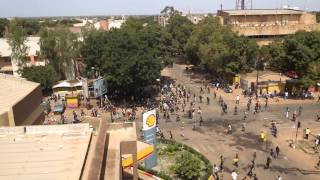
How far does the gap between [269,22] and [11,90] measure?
54830mm

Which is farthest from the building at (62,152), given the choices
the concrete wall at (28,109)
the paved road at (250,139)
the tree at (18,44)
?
the tree at (18,44)

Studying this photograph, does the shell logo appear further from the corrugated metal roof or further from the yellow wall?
the corrugated metal roof

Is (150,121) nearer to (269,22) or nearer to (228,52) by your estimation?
(228,52)

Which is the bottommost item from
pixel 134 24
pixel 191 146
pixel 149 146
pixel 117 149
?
pixel 191 146

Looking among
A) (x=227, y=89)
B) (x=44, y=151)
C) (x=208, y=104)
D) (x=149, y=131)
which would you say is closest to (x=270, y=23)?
(x=227, y=89)

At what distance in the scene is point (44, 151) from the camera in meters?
14.7

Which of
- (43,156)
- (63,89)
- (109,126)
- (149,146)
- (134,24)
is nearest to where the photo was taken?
(43,156)

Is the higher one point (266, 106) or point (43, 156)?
point (43, 156)

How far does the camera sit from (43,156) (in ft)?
46.8

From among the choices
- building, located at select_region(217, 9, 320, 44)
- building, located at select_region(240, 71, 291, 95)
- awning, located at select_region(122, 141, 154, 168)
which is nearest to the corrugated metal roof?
building, located at select_region(240, 71, 291, 95)

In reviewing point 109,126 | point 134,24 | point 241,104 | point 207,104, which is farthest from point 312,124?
point 134,24

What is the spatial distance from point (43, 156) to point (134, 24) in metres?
52.7

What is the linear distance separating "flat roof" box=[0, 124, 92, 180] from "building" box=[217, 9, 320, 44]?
2076 inches

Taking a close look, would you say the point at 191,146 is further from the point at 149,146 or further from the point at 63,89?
the point at 63,89
